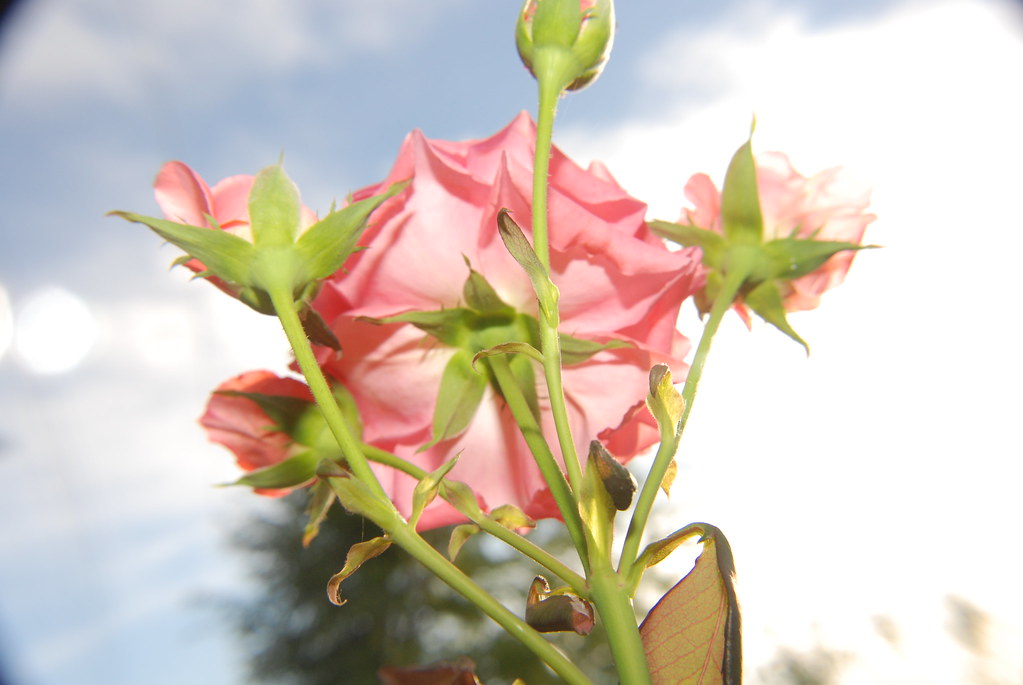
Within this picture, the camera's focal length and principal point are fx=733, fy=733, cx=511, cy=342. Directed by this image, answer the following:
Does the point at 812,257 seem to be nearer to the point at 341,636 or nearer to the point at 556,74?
the point at 556,74

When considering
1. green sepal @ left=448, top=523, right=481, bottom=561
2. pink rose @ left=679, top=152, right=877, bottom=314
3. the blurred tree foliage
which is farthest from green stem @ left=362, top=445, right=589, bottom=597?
the blurred tree foliage

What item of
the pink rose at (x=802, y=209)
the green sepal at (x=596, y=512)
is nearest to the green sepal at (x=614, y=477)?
the green sepal at (x=596, y=512)

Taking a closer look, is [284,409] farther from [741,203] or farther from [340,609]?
[340,609]

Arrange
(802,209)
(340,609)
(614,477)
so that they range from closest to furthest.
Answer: (614,477) < (802,209) < (340,609)

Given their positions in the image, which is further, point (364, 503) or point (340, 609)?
point (340, 609)

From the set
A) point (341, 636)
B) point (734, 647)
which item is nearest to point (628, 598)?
point (734, 647)

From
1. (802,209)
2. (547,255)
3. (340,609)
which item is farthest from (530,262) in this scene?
(340,609)

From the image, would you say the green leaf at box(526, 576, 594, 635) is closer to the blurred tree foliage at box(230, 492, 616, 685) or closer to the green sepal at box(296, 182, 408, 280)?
the green sepal at box(296, 182, 408, 280)
